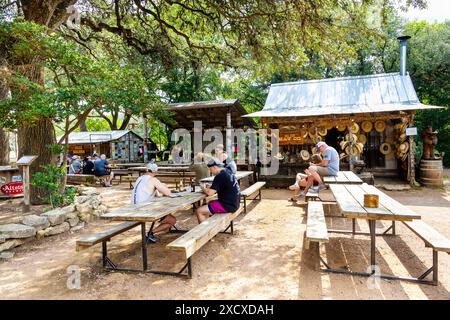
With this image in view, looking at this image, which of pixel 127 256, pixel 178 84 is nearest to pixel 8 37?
pixel 127 256

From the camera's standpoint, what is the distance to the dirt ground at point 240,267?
303cm

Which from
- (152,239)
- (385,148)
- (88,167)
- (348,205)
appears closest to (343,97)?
(385,148)

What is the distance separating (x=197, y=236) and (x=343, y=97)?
981 cm

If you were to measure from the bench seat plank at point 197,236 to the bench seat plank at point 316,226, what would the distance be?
118cm

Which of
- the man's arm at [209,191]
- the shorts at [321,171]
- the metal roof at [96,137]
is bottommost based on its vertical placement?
the man's arm at [209,191]

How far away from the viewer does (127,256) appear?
414 centimetres

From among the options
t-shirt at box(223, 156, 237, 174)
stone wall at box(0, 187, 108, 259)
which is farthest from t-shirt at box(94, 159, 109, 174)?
t-shirt at box(223, 156, 237, 174)

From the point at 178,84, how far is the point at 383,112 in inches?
490

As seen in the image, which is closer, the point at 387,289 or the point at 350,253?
the point at 387,289

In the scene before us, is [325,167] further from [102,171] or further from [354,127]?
[102,171]

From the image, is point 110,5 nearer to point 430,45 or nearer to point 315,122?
point 315,122

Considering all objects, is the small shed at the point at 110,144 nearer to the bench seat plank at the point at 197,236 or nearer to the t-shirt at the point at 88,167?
the t-shirt at the point at 88,167

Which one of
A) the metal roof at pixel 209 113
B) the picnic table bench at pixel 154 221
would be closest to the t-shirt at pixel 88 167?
the metal roof at pixel 209 113

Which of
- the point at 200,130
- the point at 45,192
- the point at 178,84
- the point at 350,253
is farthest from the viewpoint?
the point at 178,84
